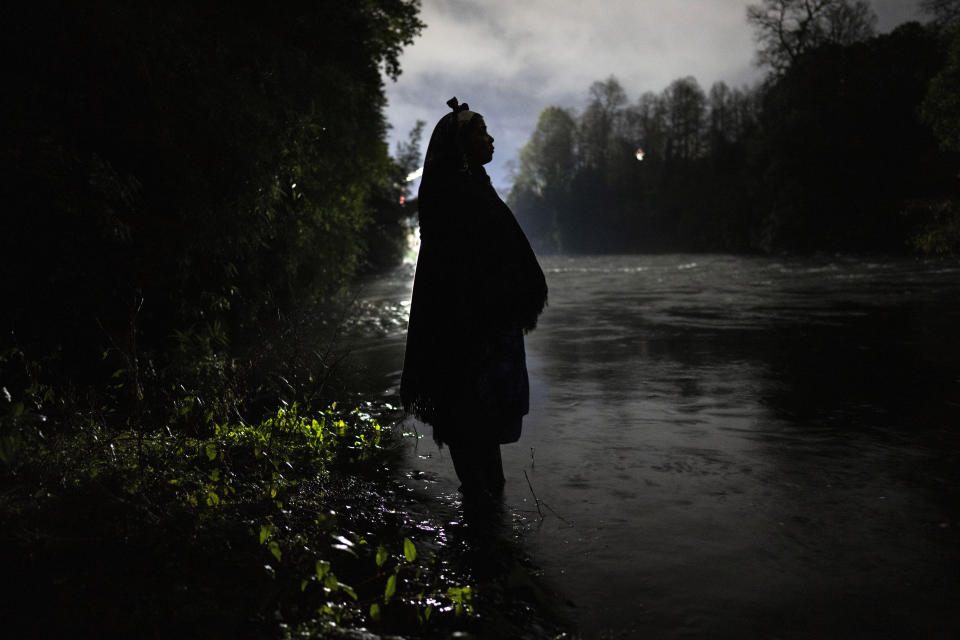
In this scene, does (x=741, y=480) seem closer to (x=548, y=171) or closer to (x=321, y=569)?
(x=321, y=569)

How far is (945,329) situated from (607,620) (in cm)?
1058

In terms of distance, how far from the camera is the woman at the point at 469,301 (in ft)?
12.5

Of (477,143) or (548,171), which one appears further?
(548,171)

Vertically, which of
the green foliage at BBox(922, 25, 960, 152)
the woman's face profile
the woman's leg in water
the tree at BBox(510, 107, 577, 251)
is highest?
the tree at BBox(510, 107, 577, 251)

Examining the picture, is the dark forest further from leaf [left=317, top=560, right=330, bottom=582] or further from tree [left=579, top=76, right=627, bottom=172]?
tree [left=579, top=76, right=627, bottom=172]

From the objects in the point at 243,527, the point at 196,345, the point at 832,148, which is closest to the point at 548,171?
the point at 832,148

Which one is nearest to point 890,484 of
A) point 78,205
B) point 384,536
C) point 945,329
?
point 384,536

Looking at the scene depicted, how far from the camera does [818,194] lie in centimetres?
4656

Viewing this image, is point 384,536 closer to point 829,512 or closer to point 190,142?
point 829,512

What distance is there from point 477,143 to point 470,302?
0.94 metres

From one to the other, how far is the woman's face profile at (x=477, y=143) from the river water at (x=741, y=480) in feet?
6.90

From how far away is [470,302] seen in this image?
383 cm

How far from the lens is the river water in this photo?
115 inches

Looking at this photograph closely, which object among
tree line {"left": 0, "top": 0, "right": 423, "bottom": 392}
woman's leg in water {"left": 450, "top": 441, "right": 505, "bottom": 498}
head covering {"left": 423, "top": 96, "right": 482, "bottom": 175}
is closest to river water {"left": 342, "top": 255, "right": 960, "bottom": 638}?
woman's leg in water {"left": 450, "top": 441, "right": 505, "bottom": 498}
